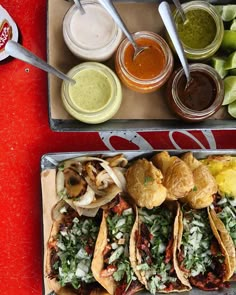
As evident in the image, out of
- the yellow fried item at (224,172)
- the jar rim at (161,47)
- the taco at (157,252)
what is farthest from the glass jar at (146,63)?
the taco at (157,252)

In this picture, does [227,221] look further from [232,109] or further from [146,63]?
[146,63]

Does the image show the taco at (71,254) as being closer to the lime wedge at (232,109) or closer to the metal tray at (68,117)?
the metal tray at (68,117)

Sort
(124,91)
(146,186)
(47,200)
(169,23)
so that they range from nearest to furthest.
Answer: (169,23)
(146,186)
(47,200)
(124,91)

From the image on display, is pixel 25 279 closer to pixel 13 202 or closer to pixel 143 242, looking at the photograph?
pixel 13 202

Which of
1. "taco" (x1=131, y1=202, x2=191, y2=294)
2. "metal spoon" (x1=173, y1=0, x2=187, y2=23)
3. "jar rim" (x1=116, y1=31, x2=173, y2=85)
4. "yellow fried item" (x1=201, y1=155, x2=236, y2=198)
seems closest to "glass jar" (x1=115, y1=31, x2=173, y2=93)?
"jar rim" (x1=116, y1=31, x2=173, y2=85)

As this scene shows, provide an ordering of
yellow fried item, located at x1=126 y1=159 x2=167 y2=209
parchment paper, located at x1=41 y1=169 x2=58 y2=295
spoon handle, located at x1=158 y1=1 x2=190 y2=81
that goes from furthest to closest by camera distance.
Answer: parchment paper, located at x1=41 y1=169 x2=58 y2=295 < yellow fried item, located at x1=126 y1=159 x2=167 y2=209 < spoon handle, located at x1=158 y1=1 x2=190 y2=81

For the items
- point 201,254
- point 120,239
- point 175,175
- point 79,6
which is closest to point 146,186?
point 175,175

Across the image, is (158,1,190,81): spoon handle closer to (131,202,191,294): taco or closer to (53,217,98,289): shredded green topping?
(131,202,191,294): taco
